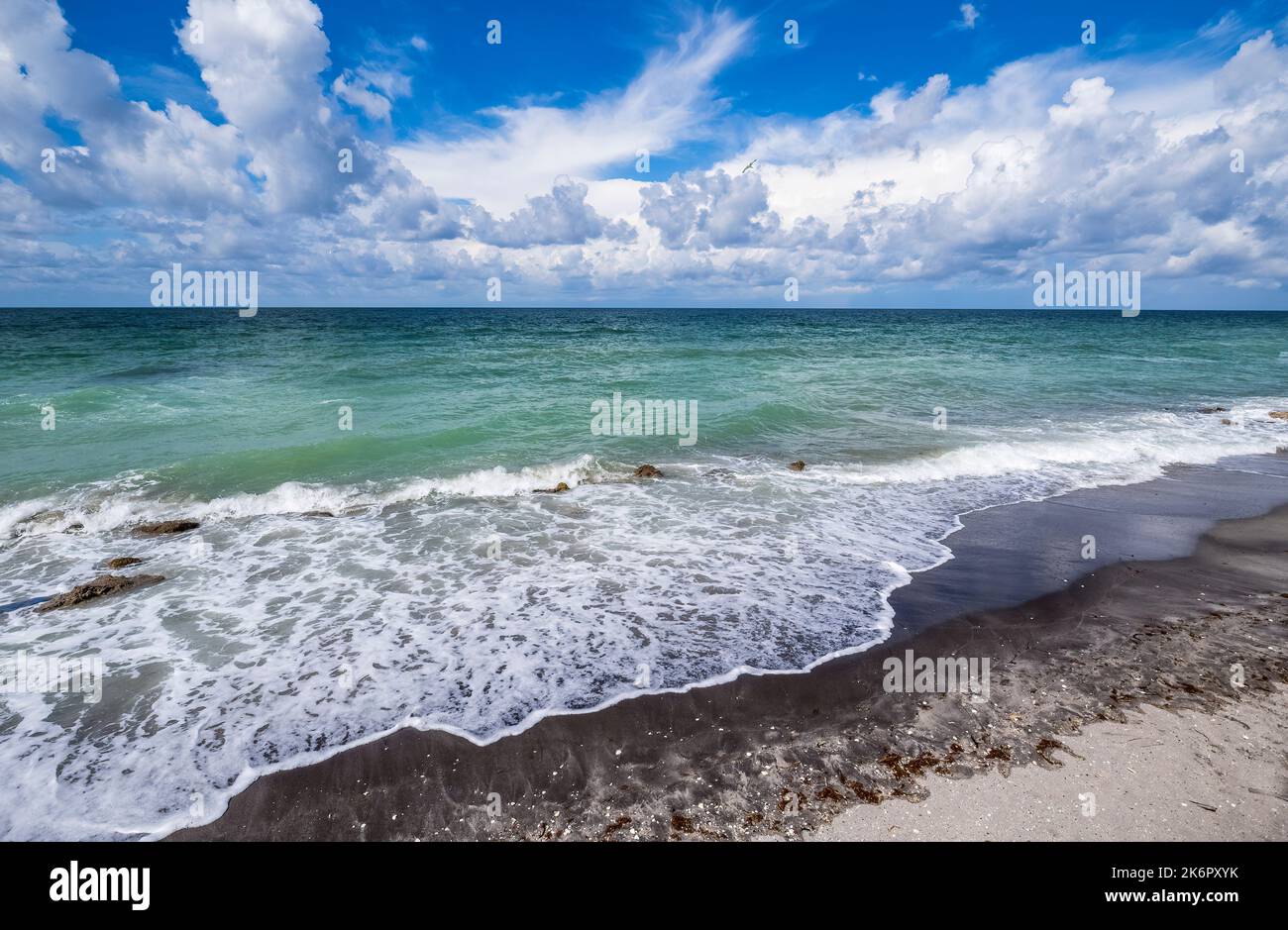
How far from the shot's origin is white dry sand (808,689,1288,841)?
422 centimetres

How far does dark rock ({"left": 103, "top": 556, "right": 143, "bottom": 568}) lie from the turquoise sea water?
22 centimetres

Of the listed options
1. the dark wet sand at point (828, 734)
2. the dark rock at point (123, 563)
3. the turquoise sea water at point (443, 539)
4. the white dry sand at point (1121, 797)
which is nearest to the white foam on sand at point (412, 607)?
the turquoise sea water at point (443, 539)

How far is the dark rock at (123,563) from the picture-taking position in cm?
920

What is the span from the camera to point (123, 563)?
30.4 ft

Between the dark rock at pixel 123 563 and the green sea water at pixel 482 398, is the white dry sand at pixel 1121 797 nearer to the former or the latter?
the dark rock at pixel 123 563

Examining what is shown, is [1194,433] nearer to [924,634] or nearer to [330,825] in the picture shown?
[924,634]

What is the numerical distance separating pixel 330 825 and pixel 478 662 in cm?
232

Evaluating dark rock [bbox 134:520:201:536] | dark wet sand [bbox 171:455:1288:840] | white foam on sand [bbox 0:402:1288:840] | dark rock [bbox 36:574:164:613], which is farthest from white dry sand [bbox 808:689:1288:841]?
dark rock [bbox 134:520:201:536]

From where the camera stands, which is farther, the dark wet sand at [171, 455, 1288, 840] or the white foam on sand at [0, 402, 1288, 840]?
the white foam on sand at [0, 402, 1288, 840]

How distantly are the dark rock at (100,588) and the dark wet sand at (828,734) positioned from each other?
225 inches

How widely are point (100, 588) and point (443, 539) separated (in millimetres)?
4793

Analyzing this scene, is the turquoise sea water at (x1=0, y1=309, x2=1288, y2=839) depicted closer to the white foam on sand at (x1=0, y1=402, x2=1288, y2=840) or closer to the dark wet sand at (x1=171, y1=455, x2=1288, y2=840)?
the white foam on sand at (x1=0, y1=402, x2=1288, y2=840)

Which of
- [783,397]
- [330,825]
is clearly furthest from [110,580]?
[783,397]
